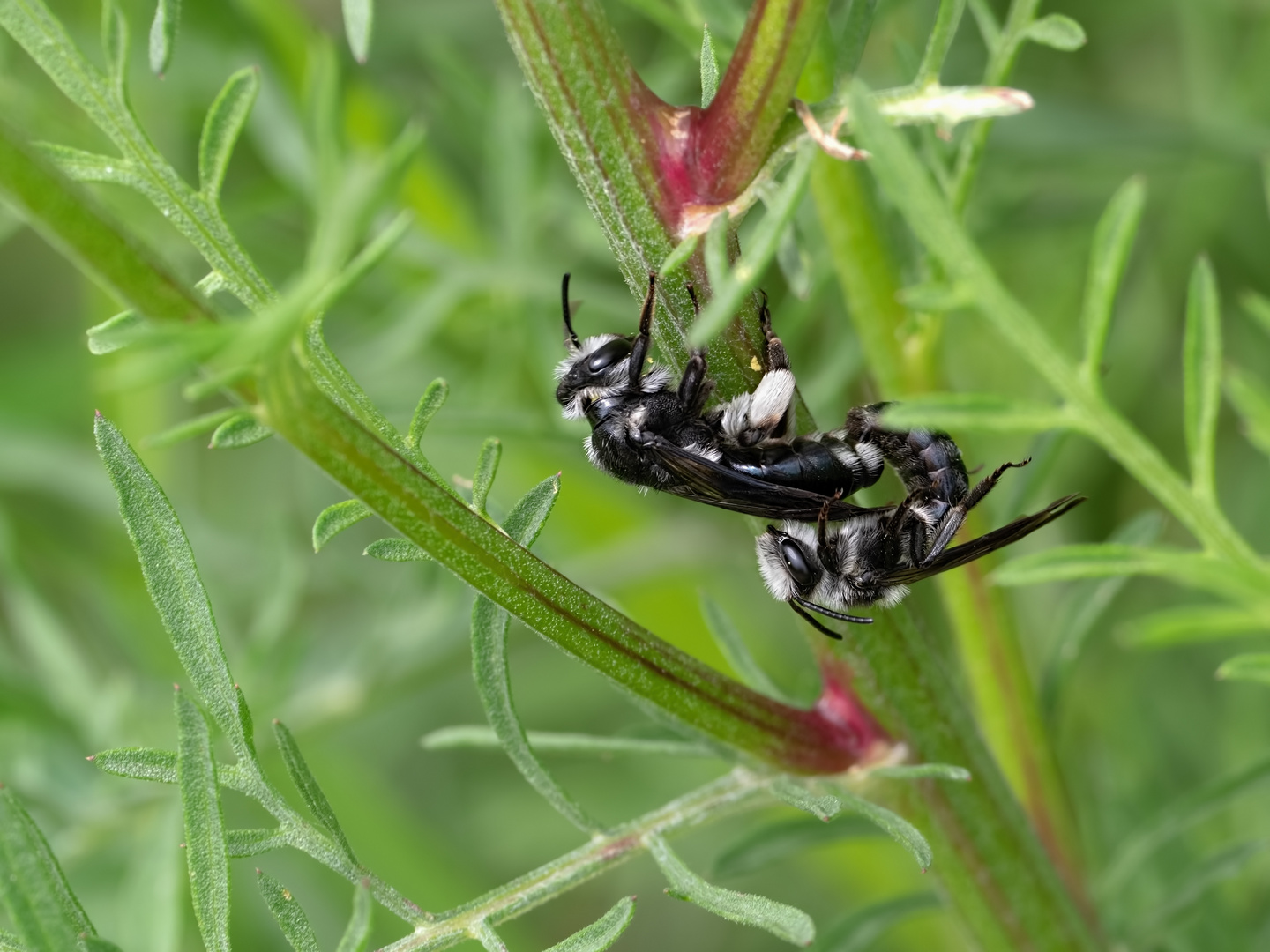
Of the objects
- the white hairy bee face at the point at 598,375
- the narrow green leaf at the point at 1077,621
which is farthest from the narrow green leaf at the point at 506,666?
the narrow green leaf at the point at 1077,621

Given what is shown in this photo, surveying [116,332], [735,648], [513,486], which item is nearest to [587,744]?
[735,648]

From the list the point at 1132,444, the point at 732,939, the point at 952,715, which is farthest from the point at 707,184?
the point at 732,939

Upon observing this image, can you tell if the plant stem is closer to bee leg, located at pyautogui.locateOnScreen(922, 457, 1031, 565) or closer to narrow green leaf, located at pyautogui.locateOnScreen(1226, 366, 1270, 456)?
bee leg, located at pyautogui.locateOnScreen(922, 457, 1031, 565)

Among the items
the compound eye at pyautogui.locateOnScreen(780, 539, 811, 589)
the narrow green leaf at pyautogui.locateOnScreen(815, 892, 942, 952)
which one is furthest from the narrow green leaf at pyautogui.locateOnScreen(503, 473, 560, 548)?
the narrow green leaf at pyautogui.locateOnScreen(815, 892, 942, 952)

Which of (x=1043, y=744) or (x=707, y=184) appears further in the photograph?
(x=1043, y=744)

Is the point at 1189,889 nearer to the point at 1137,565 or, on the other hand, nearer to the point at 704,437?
the point at 1137,565

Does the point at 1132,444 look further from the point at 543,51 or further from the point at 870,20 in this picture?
the point at 543,51

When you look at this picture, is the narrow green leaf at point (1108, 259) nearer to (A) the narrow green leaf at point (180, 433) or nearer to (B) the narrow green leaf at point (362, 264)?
(B) the narrow green leaf at point (362, 264)
